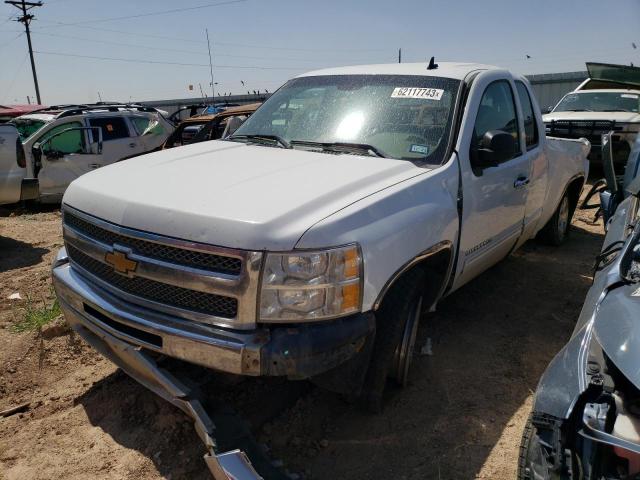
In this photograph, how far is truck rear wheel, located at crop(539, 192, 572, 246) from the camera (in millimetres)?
5852

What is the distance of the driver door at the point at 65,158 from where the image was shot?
9.11 metres

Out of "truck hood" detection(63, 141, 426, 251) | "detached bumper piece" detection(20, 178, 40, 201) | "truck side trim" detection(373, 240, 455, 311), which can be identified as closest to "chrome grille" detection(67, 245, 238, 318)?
"truck hood" detection(63, 141, 426, 251)

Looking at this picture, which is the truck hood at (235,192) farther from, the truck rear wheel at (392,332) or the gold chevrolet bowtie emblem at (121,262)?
the truck rear wheel at (392,332)

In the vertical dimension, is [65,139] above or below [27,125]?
below

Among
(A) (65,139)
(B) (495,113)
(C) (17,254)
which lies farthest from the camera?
(A) (65,139)

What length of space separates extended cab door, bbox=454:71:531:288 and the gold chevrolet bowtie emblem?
1878 millimetres

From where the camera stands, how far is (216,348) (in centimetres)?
225

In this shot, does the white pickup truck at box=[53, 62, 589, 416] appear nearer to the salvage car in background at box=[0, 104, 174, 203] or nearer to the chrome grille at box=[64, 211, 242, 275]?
the chrome grille at box=[64, 211, 242, 275]

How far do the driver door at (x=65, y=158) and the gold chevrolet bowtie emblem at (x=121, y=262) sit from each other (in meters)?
7.33

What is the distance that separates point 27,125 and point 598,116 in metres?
10.5

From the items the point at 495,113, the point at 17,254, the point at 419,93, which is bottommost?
the point at 17,254

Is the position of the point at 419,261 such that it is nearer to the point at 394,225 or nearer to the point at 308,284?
the point at 394,225

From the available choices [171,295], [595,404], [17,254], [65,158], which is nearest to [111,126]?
[65,158]

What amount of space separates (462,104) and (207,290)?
6.83ft
